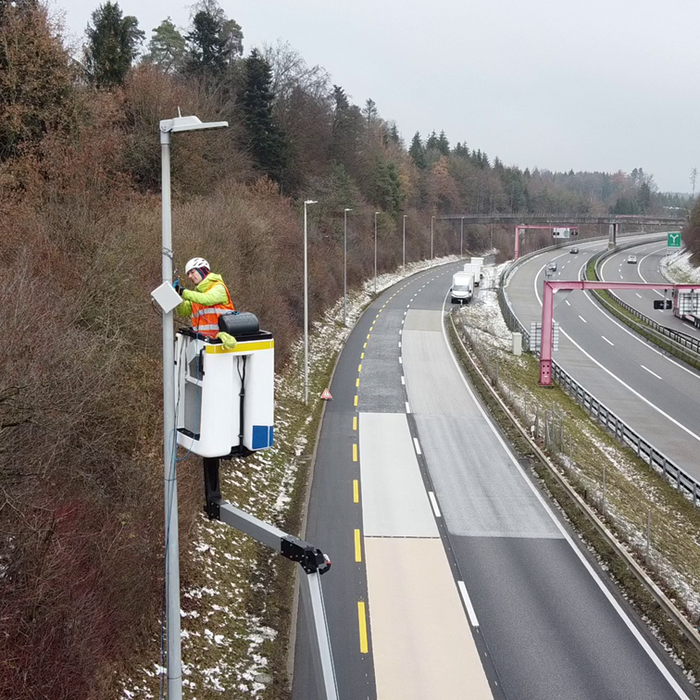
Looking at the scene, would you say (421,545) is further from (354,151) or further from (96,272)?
(354,151)

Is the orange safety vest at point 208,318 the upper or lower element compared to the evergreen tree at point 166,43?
lower

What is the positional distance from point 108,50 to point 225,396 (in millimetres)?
37083

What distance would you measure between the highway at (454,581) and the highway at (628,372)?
29.1ft

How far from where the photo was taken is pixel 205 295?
7.45 metres

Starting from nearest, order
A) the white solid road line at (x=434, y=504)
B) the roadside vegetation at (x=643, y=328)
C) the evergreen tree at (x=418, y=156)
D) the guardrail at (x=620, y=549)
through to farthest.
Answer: the guardrail at (x=620, y=549) < the white solid road line at (x=434, y=504) < the roadside vegetation at (x=643, y=328) < the evergreen tree at (x=418, y=156)

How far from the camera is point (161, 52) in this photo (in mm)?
75500

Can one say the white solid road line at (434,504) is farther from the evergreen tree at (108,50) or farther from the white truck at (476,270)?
the white truck at (476,270)

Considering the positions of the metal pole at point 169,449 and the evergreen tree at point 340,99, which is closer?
the metal pole at point 169,449

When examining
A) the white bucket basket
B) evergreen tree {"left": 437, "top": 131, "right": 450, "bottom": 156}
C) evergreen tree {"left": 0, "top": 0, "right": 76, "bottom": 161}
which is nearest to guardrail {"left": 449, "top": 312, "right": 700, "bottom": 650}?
the white bucket basket

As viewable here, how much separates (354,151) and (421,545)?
7191 cm

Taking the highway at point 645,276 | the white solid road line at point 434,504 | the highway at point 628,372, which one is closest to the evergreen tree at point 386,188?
the highway at point 628,372

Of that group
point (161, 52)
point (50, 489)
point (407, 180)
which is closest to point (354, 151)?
point (161, 52)

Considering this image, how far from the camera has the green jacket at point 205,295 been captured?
7.39m

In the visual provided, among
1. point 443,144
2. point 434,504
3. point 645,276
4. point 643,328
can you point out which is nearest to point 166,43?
point 643,328
